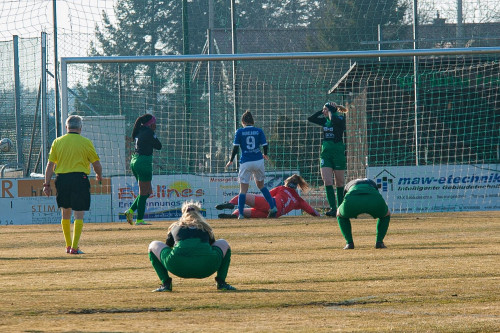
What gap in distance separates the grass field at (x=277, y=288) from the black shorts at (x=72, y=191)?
0.66 m

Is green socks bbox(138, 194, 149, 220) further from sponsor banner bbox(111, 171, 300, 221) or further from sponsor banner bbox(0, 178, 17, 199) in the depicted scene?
sponsor banner bbox(0, 178, 17, 199)

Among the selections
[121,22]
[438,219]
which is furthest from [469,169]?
[121,22]

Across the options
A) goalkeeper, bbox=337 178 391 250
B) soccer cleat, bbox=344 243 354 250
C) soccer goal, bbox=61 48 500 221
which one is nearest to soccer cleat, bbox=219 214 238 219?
soccer goal, bbox=61 48 500 221

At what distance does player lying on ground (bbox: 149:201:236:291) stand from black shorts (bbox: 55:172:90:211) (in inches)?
159

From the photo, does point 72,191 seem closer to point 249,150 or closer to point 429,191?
point 249,150

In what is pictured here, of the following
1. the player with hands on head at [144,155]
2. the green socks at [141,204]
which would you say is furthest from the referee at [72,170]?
the green socks at [141,204]

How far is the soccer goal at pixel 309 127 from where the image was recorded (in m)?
19.7

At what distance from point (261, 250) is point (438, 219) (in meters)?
6.68

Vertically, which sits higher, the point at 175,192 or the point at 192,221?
the point at 192,221

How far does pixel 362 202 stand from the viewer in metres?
9.72

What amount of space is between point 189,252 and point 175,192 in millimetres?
12766

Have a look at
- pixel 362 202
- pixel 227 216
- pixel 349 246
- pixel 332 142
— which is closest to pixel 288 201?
pixel 227 216

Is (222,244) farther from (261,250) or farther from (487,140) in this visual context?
(487,140)

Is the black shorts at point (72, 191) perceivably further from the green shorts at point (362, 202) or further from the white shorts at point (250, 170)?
the white shorts at point (250, 170)
